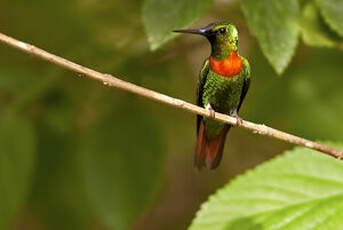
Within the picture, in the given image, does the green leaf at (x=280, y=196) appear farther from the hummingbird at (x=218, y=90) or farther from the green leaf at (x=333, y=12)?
the green leaf at (x=333, y=12)

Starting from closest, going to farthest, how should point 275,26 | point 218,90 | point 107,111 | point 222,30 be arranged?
point 275,26
point 222,30
point 218,90
point 107,111

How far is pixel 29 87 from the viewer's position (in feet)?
10.1

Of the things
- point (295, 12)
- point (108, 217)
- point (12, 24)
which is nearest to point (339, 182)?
point (295, 12)

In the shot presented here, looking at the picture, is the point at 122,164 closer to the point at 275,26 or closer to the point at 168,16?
the point at 168,16

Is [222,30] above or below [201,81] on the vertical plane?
above

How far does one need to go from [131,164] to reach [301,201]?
3.61 feet

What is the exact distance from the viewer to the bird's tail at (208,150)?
8.50 feet

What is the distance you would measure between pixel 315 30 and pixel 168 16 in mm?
763

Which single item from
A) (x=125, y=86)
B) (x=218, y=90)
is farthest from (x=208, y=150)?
(x=125, y=86)

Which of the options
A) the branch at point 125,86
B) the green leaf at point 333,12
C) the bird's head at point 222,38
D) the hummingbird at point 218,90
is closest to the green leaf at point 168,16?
the bird's head at point 222,38

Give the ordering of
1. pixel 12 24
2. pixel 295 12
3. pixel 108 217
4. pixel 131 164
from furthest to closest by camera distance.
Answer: pixel 12 24, pixel 131 164, pixel 108 217, pixel 295 12

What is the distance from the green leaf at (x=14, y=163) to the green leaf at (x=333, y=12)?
4.93 ft

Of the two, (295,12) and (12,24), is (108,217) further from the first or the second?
(12,24)

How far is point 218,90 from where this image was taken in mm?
2686
